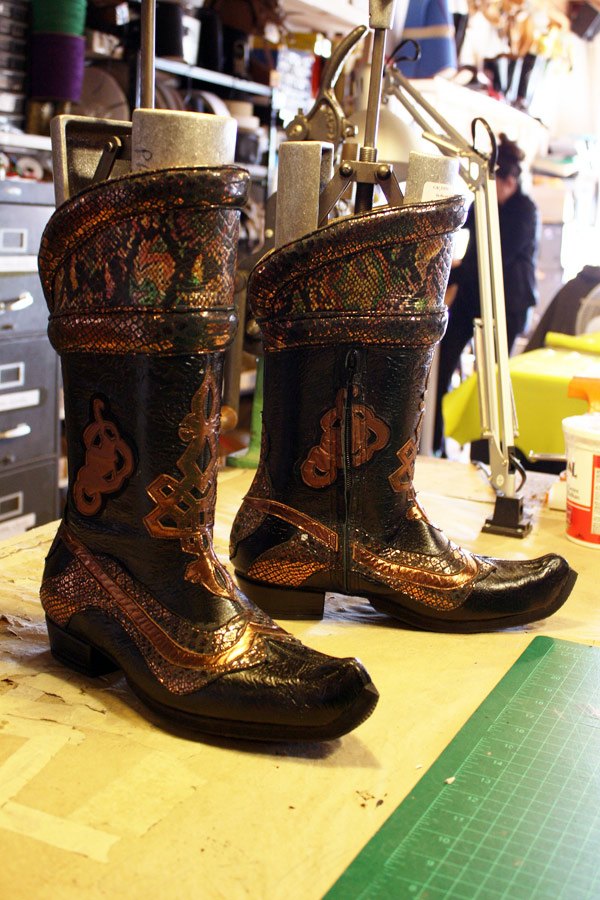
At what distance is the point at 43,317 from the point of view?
245 cm

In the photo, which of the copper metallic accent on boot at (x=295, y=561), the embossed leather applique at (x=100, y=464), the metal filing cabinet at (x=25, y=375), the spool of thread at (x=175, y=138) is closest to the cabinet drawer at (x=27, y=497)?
the metal filing cabinet at (x=25, y=375)

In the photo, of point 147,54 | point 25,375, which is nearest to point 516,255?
point 25,375

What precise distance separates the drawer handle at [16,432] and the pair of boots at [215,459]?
4.92ft

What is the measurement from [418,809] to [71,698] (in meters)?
0.29

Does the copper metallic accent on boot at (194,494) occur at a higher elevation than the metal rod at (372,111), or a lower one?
lower

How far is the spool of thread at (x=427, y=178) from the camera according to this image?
0.98m

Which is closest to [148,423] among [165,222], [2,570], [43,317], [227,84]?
[165,222]

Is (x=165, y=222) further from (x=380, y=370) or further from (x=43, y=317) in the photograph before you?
(x=43, y=317)

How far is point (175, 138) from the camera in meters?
0.74

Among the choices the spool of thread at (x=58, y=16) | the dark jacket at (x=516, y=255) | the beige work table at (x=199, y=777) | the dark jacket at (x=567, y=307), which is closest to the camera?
the beige work table at (x=199, y=777)

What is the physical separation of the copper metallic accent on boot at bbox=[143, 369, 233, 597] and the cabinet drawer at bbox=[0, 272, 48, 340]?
5.44 ft

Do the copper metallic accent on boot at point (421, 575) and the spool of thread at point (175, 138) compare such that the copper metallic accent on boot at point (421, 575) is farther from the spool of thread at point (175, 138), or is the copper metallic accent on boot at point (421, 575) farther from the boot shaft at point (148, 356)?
the spool of thread at point (175, 138)

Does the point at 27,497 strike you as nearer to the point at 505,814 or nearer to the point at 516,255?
the point at 505,814

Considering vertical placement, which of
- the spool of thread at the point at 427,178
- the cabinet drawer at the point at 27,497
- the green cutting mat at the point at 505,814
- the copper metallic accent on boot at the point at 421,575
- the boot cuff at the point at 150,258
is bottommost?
the cabinet drawer at the point at 27,497
